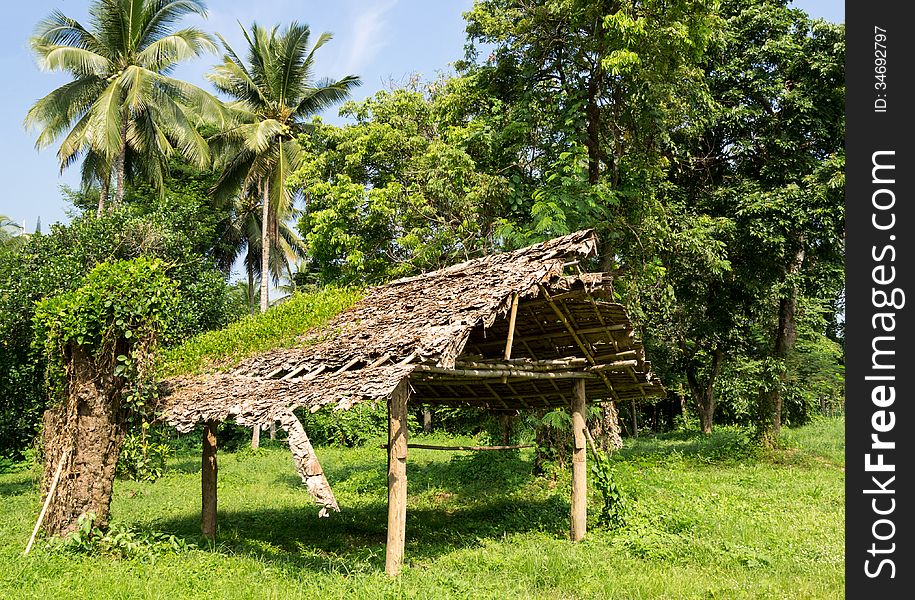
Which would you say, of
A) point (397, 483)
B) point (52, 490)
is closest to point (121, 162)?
point (52, 490)

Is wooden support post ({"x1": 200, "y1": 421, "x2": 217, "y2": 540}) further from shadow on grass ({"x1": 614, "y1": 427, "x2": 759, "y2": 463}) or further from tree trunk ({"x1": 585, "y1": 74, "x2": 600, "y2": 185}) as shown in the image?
shadow on grass ({"x1": 614, "y1": 427, "x2": 759, "y2": 463})

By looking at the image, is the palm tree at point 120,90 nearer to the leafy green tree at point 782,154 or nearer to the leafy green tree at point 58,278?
the leafy green tree at point 58,278

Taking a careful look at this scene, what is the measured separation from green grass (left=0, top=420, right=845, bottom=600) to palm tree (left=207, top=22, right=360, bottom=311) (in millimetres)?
10246

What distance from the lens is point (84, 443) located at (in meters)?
8.66

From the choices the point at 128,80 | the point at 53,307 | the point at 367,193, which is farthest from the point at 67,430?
the point at 128,80

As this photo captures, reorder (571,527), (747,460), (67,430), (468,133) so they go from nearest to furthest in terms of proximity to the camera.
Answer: (67,430)
(571,527)
(468,133)
(747,460)

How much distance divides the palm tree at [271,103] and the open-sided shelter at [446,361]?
13128mm

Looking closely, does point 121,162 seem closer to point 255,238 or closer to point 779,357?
point 255,238

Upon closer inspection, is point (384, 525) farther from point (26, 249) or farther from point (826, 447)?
point (826, 447)

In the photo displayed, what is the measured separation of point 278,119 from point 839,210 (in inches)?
666

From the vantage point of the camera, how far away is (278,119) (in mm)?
23688

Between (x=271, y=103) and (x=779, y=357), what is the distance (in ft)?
57.0

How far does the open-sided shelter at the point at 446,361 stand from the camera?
7.24m

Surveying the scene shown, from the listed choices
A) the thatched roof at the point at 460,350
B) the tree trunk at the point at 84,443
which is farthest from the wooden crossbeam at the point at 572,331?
the tree trunk at the point at 84,443
